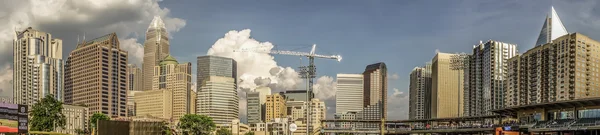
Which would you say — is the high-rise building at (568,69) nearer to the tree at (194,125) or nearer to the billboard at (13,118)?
the tree at (194,125)

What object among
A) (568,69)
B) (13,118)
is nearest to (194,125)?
(13,118)

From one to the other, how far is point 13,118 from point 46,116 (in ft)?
131

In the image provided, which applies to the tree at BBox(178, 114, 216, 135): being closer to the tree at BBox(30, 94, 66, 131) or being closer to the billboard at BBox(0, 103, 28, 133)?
the tree at BBox(30, 94, 66, 131)

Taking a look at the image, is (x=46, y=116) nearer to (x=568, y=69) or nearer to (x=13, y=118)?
(x=13, y=118)

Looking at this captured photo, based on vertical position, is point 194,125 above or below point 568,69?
below

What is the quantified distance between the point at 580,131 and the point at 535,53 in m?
108

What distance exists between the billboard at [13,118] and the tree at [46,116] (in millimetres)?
36065

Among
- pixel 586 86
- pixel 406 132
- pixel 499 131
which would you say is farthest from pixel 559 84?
pixel 499 131

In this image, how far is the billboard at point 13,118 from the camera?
101500 millimetres

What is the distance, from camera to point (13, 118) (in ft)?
340

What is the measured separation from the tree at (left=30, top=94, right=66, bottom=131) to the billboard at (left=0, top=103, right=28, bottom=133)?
3606 centimetres

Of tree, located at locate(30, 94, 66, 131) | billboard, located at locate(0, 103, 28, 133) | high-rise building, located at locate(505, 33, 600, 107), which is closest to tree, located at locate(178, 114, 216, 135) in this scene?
tree, located at locate(30, 94, 66, 131)

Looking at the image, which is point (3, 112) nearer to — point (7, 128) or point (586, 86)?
point (7, 128)

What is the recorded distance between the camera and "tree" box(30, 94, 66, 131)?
14025 centimetres
